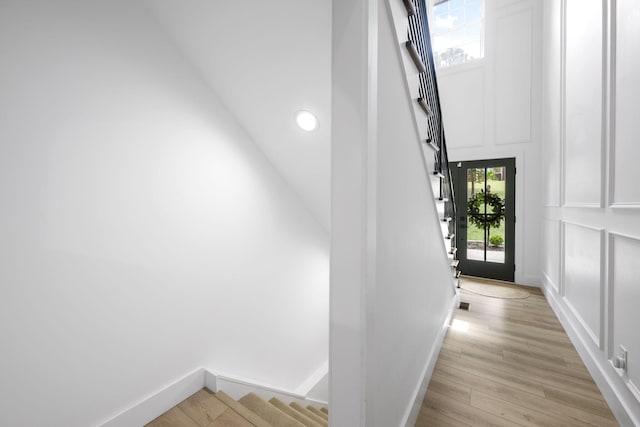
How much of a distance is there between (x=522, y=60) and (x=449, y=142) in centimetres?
137

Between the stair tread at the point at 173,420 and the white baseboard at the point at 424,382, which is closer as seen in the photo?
the white baseboard at the point at 424,382

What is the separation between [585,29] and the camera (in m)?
1.97

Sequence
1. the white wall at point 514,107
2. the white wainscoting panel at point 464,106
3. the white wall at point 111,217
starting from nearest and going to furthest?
the white wall at point 111,217 → the white wall at point 514,107 → the white wainscoting panel at point 464,106

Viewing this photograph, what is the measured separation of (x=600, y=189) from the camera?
1.63 meters

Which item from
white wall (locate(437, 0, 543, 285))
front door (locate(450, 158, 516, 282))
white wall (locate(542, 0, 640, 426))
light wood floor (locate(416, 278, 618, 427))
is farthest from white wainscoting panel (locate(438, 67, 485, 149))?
light wood floor (locate(416, 278, 618, 427))

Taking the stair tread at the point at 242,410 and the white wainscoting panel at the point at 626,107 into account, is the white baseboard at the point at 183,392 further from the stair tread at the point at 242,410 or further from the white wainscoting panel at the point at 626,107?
the white wainscoting panel at the point at 626,107

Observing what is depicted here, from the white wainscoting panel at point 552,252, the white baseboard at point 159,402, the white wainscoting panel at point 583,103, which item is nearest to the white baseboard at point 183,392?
the white baseboard at point 159,402

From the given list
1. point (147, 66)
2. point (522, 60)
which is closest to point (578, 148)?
point (522, 60)

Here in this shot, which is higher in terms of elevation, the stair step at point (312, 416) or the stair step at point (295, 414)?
the stair step at point (295, 414)

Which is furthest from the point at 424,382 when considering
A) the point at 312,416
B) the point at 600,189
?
the point at 600,189

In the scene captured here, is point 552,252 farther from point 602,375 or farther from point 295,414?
point 295,414

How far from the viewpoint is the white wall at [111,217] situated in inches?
42.9

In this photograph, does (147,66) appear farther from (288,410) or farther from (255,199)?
(288,410)

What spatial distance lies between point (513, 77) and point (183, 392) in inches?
204
